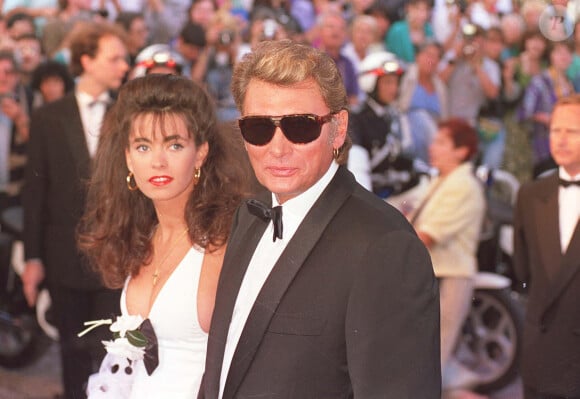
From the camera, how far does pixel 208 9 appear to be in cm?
1007

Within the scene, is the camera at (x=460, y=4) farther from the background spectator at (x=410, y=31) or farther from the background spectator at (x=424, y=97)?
the background spectator at (x=424, y=97)

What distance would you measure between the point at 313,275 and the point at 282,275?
0.27ft

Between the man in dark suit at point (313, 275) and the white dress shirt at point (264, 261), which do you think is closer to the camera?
the man in dark suit at point (313, 275)

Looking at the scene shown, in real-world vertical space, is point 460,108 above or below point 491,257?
above

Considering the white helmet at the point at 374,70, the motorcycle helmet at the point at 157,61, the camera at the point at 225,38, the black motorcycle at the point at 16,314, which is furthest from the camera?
the camera at the point at 225,38

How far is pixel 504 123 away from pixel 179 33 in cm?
346

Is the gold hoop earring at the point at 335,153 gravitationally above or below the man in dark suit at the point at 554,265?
above

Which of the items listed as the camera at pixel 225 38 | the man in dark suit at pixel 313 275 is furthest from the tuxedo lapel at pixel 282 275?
the camera at pixel 225 38

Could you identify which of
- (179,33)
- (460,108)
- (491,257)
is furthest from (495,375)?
(179,33)

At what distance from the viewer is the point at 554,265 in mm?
4758

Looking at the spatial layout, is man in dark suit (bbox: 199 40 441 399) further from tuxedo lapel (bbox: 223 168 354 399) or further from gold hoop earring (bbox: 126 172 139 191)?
gold hoop earring (bbox: 126 172 139 191)

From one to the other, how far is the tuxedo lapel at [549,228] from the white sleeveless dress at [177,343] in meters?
2.04

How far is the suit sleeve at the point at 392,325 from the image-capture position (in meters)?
2.27

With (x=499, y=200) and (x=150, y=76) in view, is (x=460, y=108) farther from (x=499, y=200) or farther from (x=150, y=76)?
(x=150, y=76)
